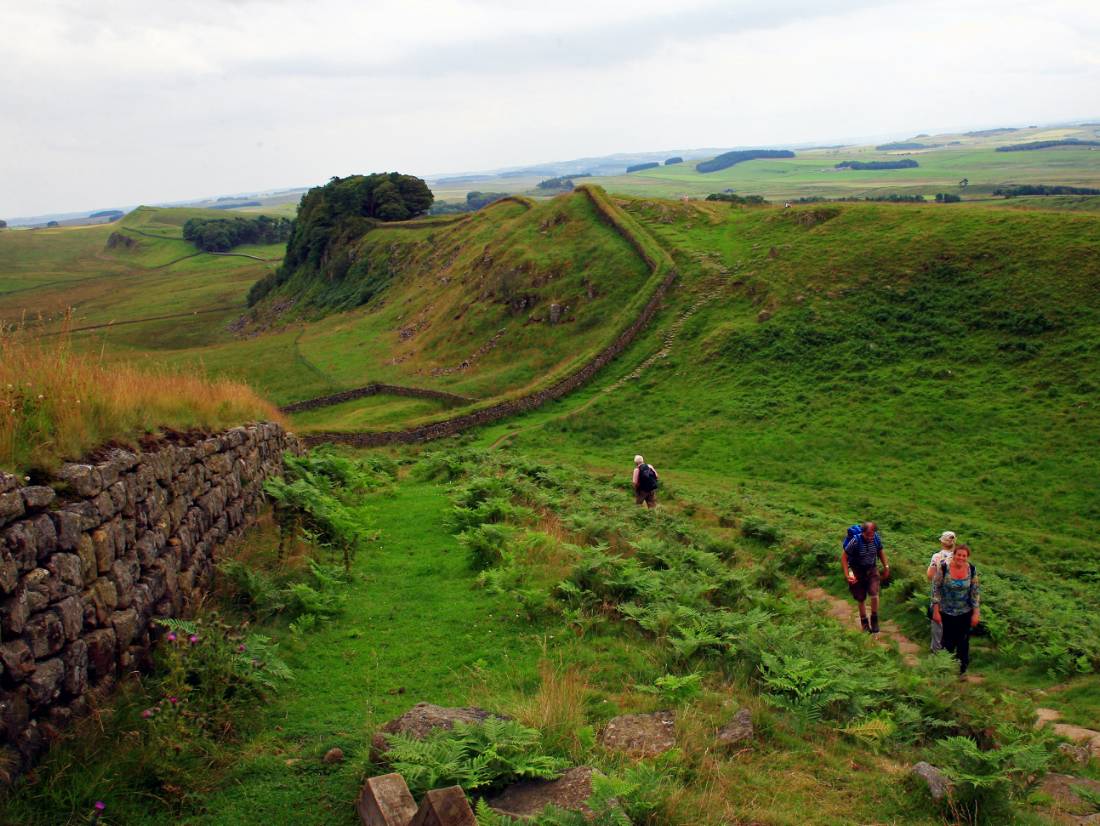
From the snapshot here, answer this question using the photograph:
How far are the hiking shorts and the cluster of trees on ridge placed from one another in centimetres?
9109

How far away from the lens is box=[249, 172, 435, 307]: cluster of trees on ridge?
324 ft

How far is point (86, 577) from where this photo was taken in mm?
7762

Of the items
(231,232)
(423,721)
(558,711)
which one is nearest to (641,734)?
(558,711)

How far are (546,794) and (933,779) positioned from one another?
389 centimetres

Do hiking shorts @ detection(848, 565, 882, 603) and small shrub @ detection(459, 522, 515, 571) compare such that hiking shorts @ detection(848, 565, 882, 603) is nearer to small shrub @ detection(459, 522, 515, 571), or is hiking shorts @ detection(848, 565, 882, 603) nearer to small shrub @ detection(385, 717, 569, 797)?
small shrub @ detection(459, 522, 515, 571)

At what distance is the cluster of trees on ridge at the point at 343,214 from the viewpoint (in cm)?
9881

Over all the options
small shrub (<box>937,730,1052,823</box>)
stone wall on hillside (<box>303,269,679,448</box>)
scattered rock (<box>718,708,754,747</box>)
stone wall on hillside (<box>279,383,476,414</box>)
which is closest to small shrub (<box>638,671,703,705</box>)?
scattered rock (<box>718,708,754,747</box>)

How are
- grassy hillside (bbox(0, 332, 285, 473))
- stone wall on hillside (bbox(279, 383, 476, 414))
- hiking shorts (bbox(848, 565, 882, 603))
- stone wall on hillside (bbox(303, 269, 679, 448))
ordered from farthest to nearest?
1. stone wall on hillside (bbox(279, 383, 476, 414))
2. stone wall on hillside (bbox(303, 269, 679, 448))
3. hiking shorts (bbox(848, 565, 882, 603))
4. grassy hillside (bbox(0, 332, 285, 473))

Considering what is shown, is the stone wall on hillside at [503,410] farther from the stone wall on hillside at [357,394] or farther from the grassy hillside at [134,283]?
the grassy hillside at [134,283]

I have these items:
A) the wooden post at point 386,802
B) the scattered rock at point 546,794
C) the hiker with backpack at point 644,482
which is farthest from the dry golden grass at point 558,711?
the hiker with backpack at point 644,482

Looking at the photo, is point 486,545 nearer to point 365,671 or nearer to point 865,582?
point 365,671

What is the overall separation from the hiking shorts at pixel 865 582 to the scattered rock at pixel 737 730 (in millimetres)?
7196

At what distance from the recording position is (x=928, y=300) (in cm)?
3900

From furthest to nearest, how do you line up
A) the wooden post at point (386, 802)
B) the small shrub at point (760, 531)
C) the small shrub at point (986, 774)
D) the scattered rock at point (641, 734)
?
the small shrub at point (760, 531)
the scattered rock at point (641, 734)
the small shrub at point (986, 774)
the wooden post at point (386, 802)
